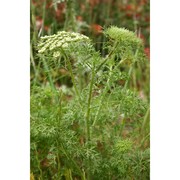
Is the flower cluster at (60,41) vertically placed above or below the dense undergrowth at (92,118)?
above

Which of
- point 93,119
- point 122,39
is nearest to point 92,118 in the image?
point 93,119

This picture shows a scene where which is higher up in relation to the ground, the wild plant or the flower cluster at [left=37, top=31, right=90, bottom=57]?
the flower cluster at [left=37, top=31, right=90, bottom=57]

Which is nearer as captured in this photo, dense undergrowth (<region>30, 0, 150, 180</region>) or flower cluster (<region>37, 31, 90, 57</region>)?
flower cluster (<region>37, 31, 90, 57</region>)

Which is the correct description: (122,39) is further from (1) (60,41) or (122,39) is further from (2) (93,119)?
(2) (93,119)

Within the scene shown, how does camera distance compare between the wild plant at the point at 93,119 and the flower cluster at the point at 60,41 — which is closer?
the flower cluster at the point at 60,41

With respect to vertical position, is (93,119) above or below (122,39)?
below

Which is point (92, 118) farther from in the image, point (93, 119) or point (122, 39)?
point (122, 39)

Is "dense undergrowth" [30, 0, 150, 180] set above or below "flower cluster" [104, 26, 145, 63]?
below

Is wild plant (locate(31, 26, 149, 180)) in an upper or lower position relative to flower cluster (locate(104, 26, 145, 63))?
lower

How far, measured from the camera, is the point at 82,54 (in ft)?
4.62

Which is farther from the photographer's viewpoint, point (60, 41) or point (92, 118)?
point (92, 118)

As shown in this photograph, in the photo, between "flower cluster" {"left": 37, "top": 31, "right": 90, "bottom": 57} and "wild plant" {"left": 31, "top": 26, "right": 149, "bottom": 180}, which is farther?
"wild plant" {"left": 31, "top": 26, "right": 149, "bottom": 180}
